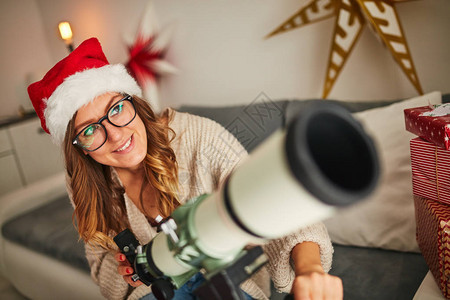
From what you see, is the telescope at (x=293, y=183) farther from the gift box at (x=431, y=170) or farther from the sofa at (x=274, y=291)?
the gift box at (x=431, y=170)

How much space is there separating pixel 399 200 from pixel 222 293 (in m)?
0.68

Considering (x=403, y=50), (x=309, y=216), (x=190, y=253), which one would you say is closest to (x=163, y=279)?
(x=190, y=253)

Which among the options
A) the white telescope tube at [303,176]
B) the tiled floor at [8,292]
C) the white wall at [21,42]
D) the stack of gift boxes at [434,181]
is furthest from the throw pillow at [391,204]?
the tiled floor at [8,292]

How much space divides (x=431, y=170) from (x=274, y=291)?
1.39ft

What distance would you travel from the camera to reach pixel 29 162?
7.34 feet

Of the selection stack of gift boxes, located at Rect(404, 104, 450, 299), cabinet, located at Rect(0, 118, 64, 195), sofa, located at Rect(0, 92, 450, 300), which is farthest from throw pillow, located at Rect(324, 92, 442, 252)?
cabinet, located at Rect(0, 118, 64, 195)

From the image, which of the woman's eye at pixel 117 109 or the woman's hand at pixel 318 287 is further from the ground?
the woman's eye at pixel 117 109

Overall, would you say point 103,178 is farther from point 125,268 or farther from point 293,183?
point 293,183

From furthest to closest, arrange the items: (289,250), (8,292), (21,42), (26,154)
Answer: (26,154)
(21,42)
(8,292)
(289,250)

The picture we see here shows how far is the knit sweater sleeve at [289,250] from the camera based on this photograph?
67 centimetres

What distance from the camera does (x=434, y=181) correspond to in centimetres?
77

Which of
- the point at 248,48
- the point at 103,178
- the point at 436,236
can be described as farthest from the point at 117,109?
the point at 248,48

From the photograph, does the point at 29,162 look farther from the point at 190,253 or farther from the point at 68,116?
the point at 190,253

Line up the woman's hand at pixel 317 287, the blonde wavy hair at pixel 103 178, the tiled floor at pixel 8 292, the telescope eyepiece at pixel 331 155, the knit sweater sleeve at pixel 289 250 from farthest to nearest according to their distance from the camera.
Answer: the tiled floor at pixel 8 292, the blonde wavy hair at pixel 103 178, the knit sweater sleeve at pixel 289 250, the woman's hand at pixel 317 287, the telescope eyepiece at pixel 331 155
